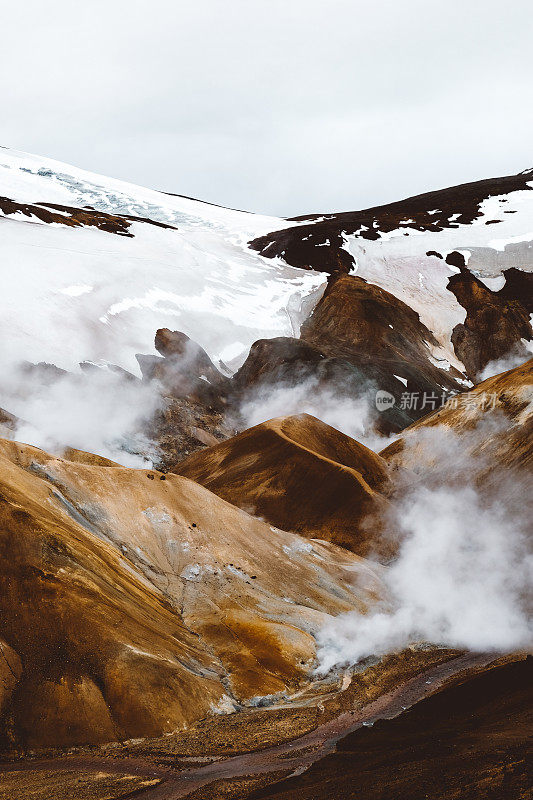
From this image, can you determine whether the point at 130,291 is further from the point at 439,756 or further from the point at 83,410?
the point at 439,756

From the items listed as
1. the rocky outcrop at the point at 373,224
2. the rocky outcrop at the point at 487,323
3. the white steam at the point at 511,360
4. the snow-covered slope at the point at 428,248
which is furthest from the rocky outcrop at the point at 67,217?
the white steam at the point at 511,360

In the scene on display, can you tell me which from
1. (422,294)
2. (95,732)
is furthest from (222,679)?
(422,294)

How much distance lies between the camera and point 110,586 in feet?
70.9

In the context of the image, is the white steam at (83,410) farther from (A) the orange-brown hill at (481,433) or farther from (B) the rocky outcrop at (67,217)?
(B) the rocky outcrop at (67,217)

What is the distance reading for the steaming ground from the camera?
28.5 metres

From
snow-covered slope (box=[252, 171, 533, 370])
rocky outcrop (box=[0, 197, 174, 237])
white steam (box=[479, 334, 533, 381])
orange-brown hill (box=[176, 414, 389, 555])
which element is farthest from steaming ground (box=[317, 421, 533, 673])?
rocky outcrop (box=[0, 197, 174, 237])

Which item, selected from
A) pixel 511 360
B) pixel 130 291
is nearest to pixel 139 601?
pixel 130 291

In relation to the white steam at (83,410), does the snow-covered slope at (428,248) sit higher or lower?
higher

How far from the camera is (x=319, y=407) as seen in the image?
62.1 metres

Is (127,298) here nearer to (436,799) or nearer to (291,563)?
(291,563)

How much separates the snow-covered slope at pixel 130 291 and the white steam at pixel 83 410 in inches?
98.3

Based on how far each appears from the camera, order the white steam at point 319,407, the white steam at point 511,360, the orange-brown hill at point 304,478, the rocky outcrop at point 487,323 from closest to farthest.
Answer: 1. the orange-brown hill at point 304,478
2. the white steam at point 319,407
3. the white steam at point 511,360
4. the rocky outcrop at point 487,323

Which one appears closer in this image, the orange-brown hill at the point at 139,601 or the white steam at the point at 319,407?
the orange-brown hill at the point at 139,601

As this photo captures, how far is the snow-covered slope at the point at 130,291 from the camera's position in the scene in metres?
59.7
